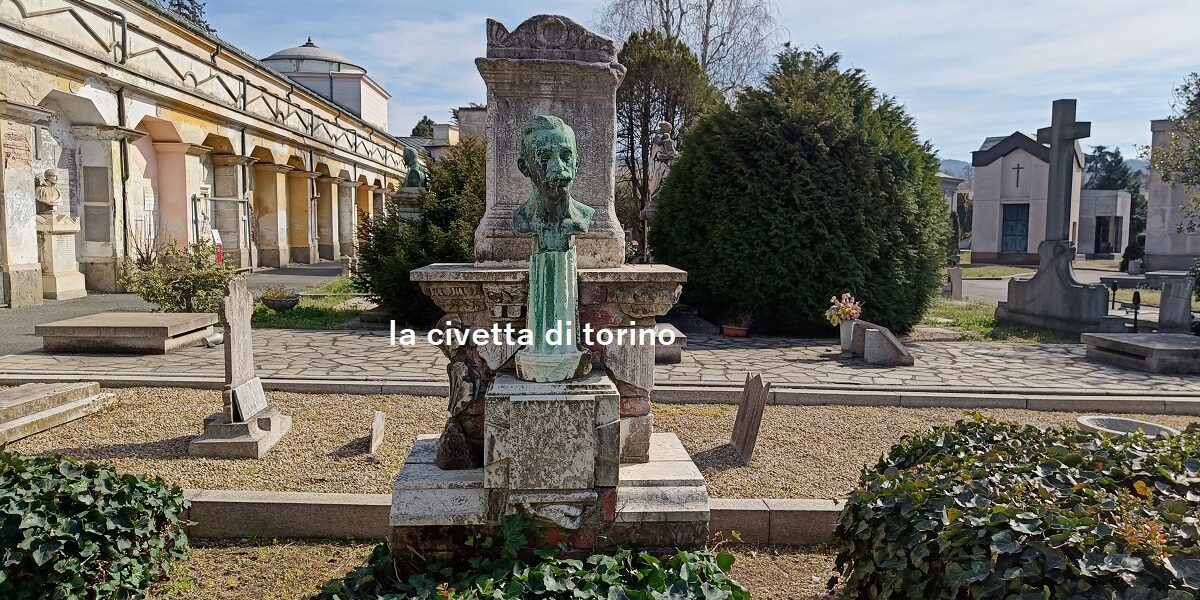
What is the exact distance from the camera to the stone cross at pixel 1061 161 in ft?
42.8

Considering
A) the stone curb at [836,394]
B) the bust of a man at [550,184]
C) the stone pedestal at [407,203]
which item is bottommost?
the stone curb at [836,394]

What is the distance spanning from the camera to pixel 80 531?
3229mm

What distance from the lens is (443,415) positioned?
21.8 feet

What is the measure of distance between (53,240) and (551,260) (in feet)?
47.8

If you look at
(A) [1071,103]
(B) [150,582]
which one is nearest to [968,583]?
(B) [150,582]

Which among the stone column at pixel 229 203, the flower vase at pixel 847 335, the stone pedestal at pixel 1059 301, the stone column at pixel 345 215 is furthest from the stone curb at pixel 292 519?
the stone column at pixel 345 215

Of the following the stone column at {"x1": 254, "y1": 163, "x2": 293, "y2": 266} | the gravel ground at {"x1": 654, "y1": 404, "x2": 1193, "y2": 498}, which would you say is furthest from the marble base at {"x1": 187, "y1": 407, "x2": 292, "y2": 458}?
the stone column at {"x1": 254, "y1": 163, "x2": 293, "y2": 266}

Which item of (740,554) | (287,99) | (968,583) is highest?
(287,99)

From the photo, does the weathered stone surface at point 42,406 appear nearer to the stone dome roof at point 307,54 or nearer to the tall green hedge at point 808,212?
the tall green hedge at point 808,212

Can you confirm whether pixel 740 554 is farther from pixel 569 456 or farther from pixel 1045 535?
pixel 1045 535

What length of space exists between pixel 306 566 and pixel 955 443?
323 centimetres

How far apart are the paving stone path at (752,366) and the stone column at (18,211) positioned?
502 cm

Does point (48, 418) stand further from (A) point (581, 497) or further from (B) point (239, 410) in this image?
(A) point (581, 497)

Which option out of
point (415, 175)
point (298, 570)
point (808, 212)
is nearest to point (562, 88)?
point (298, 570)
